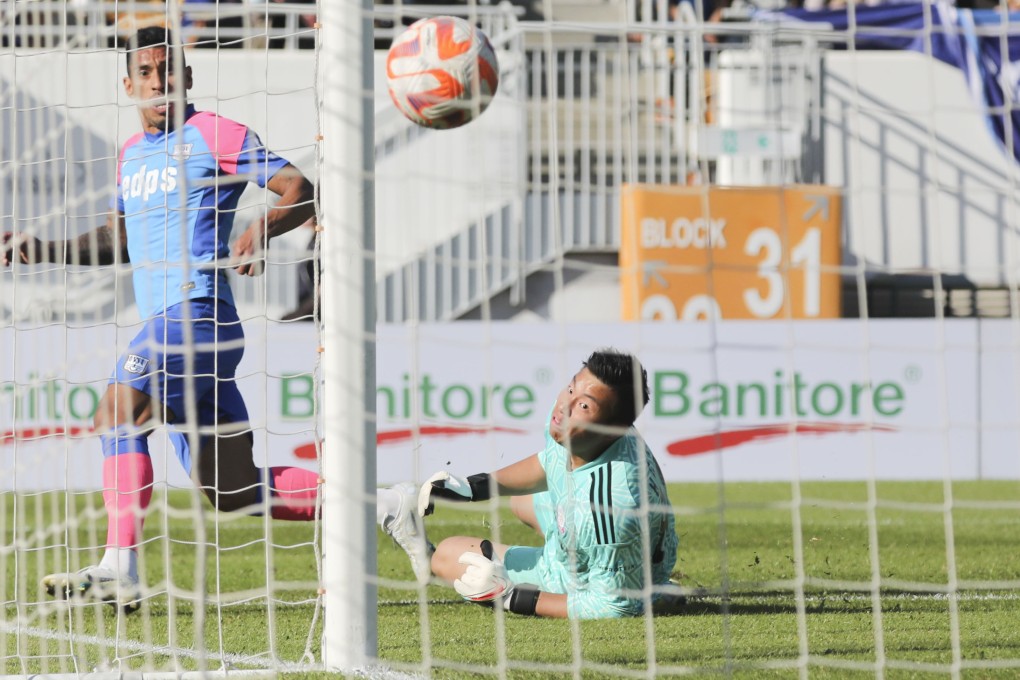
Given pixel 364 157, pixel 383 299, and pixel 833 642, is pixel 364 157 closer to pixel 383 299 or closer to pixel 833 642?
pixel 833 642

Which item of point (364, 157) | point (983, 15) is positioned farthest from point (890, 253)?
point (364, 157)

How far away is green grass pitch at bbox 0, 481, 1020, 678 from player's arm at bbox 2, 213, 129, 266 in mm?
886

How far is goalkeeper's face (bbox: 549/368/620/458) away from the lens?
177 inches

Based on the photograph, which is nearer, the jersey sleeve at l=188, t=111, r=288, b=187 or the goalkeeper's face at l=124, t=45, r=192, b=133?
the goalkeeper's face at l=124, t=45, r=192, b=133

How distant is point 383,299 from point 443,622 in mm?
7265

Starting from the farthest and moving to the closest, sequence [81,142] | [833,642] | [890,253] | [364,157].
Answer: [890,253] → [81,142] → [833,642] → [364,157]

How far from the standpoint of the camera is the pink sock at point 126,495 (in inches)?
178

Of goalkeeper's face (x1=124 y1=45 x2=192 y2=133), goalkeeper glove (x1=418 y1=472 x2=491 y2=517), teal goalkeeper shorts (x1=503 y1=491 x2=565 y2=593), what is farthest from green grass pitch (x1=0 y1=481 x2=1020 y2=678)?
goalkeeper's face (x1=124 y1=45 x2=192 y2=133)

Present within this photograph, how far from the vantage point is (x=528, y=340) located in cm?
1004

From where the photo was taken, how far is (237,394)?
493 cm

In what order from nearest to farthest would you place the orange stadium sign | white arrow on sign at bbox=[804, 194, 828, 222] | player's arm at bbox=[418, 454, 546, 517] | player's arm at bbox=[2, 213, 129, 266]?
1. player's arm at bbox=[2, 213, 129, 266]
2. player's arm at bbox=[418, 454, 546, 517]
3. the orange stadium sign
4. white arrow on sign at bbox=[804, 194, 828, 222]

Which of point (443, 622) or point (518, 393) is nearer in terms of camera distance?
point (443, 622)

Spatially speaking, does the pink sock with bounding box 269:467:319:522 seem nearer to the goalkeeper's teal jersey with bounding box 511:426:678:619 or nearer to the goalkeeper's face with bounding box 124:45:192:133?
the goalkeeper's teal jersey with bounding box 511:426:678:619

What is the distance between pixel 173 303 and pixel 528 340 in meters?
5.42
